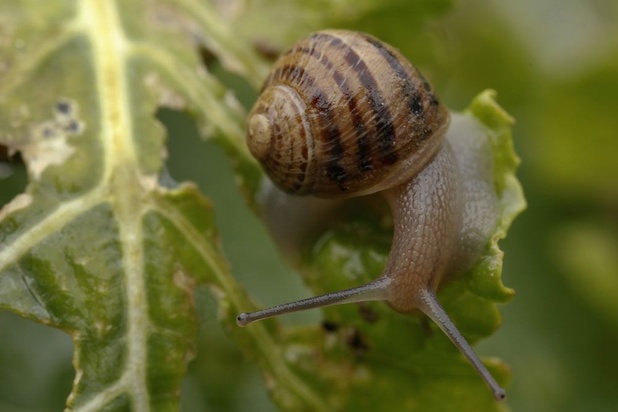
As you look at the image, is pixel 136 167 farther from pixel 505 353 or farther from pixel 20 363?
pixel 505 353

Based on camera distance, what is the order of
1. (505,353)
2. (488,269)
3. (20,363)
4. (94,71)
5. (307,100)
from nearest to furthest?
(488,269) → (307,100) → (94,71) → (20,363) → (505,353)

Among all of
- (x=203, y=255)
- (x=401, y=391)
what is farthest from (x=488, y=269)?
(x=203, y=255)

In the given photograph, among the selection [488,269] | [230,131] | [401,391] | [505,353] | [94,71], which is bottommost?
[505,353]

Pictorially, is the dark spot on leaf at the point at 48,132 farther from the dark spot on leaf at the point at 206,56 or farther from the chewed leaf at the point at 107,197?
the dark spot on leaf at the point at 206,56

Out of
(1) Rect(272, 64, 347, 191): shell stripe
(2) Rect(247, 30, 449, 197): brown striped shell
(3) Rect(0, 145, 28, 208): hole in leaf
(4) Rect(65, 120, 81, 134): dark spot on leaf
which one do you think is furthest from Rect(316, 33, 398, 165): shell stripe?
(3) Rect(0, 145, 28, 208): hole in leaf

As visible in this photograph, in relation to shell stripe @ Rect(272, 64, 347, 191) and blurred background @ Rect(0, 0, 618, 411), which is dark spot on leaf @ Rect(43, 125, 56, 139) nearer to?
blurred background @ Rect(0, 0, 618, 411)

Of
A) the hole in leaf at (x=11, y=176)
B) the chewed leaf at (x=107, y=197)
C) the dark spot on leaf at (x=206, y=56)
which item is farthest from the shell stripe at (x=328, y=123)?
the hole in leaf at (x=11, y=176)
